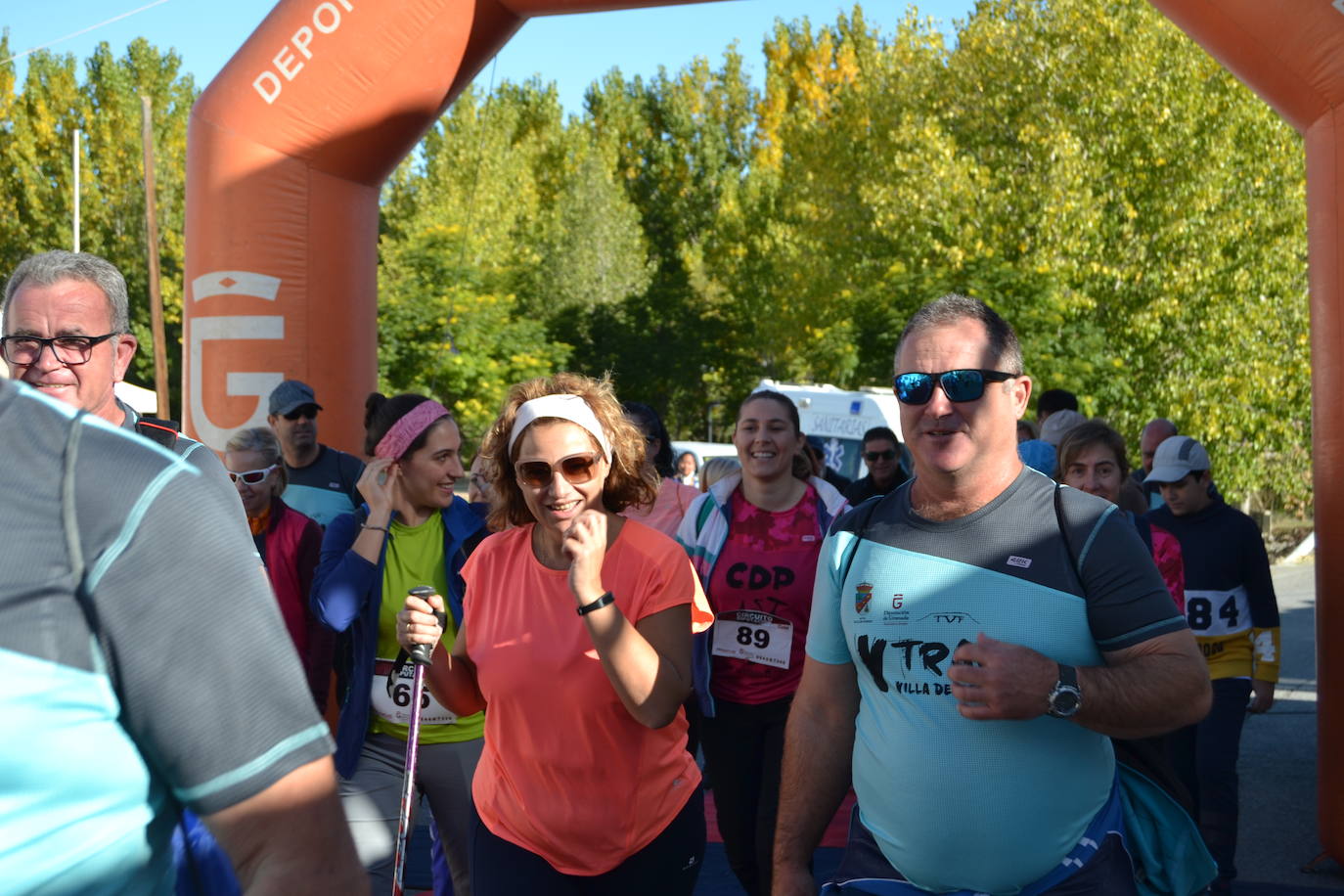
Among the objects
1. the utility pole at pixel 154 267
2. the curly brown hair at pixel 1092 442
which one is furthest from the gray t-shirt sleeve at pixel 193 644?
the utility pole at pixel 154 267

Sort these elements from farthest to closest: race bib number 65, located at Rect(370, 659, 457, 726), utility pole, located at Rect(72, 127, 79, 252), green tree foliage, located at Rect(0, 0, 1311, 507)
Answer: utility pole, located at Rect(72, 127, 79, 252)
green tree foliage, located at Rect(0, 0, 1311, 507)
race bib number 65, located at Rect(370, 659, 457, 726)

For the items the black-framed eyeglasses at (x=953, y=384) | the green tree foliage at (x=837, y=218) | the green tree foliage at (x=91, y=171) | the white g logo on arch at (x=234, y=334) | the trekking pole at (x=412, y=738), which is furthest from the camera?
the green tree foliage at (x=91, y=171)

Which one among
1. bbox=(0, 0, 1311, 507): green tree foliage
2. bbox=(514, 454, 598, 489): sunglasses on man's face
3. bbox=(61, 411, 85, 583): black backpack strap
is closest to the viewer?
bbox=(61, 411, 85, 583): black backpack strap

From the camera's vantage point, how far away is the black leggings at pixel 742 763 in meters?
4.70

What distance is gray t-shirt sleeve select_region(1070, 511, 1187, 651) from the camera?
2.38 m

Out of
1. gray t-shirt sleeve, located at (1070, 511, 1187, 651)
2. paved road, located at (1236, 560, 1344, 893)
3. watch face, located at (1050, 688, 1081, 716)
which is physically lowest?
paved road, located at (1236, 560, 1344, 893)

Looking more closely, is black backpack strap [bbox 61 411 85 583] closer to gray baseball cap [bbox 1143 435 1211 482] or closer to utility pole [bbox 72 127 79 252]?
gray baseball cap [bbox 1143 435 1211 482]

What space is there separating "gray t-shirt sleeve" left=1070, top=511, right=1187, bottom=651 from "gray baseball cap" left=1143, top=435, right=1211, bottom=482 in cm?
346

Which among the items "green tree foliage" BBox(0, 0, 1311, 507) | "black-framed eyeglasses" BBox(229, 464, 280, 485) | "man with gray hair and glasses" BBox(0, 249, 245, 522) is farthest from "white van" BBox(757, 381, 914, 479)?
"man with gray hair and glasses" BBox(0, 249, 245, 522)

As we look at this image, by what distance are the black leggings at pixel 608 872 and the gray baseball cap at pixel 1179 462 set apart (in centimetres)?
338

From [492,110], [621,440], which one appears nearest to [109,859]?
[621,440]

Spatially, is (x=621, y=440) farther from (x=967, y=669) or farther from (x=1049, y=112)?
(x=1049, y=112)

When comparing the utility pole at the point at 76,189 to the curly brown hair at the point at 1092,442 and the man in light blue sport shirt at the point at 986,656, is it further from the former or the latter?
the man in light blue sport shirt at the point at 986,656

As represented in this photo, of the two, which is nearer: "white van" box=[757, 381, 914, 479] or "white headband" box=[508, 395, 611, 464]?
"white headband" box=[508, 395, 611, 464]
